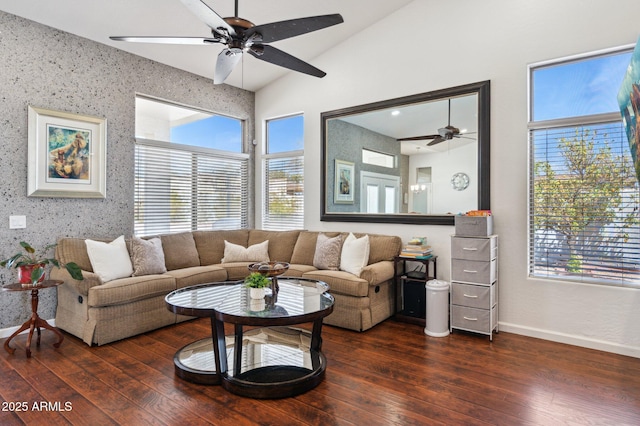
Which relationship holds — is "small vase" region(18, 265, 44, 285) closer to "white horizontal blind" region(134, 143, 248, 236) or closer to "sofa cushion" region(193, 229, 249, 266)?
"white horizontal blind" region(134, 143, 248, 236)

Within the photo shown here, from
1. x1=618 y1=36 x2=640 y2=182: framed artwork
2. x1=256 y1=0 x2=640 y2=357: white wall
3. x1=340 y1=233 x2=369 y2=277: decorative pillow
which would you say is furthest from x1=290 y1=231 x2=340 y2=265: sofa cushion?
x1=618 y1=36 x2=640 y2=182: framed artwork

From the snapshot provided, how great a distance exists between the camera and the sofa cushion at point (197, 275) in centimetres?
405

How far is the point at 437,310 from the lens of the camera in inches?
147

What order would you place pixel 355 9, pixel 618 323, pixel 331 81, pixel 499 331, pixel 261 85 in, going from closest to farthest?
pixel 618 323
pixel 499 331
pixel 355 9
pixel 331 81
pixel 261 85

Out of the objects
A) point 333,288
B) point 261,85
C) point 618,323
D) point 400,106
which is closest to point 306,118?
point 261,85

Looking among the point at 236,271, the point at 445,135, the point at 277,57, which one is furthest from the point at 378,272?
the point at 277,57

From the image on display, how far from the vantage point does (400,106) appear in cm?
452

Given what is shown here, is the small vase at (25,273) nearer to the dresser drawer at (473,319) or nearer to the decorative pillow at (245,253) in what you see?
the decorative pillow at (245,253)

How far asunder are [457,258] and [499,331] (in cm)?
87

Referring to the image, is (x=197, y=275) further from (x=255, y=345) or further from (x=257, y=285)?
(x=257, y=285)

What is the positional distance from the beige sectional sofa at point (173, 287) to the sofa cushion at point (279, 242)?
0.18 m

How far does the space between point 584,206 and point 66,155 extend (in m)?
5.13

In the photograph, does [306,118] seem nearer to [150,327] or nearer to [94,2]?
[94,2]

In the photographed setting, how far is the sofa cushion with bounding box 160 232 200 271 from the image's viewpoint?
451 cm
